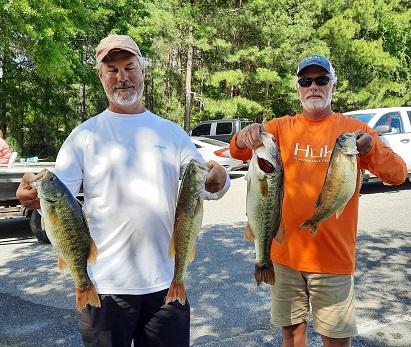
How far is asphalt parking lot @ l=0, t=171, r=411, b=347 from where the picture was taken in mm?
4137

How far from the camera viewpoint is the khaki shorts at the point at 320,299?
2.92 m

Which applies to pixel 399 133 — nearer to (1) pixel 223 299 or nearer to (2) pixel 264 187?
(1) pixel 223 299

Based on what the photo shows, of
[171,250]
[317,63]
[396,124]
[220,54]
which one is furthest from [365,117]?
[220,54]

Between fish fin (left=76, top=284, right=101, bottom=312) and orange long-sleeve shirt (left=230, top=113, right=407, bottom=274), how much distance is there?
1.31 meters

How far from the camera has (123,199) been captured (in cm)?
237

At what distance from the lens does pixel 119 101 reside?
246 centimetres

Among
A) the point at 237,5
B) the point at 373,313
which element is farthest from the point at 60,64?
the point at 237,5

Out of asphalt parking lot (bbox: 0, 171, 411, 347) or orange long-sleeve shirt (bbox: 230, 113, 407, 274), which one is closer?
orange long-sleeve shirt (bbox: 230, 113, 407, 274)

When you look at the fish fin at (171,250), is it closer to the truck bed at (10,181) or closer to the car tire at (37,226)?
the truck bed at (10,181)

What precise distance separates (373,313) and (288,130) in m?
2.56

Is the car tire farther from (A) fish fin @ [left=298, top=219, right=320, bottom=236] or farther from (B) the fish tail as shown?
(A) fish fin @ [left=298, top=219, right=320, bottom=236]

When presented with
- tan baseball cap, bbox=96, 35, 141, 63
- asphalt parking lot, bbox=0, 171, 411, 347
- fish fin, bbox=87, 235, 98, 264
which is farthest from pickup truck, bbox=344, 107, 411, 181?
fish fin, bbox=87, 235, 98, 264

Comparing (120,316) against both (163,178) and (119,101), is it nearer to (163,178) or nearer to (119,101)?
(163,178)

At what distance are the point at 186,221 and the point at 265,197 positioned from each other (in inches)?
18.9
